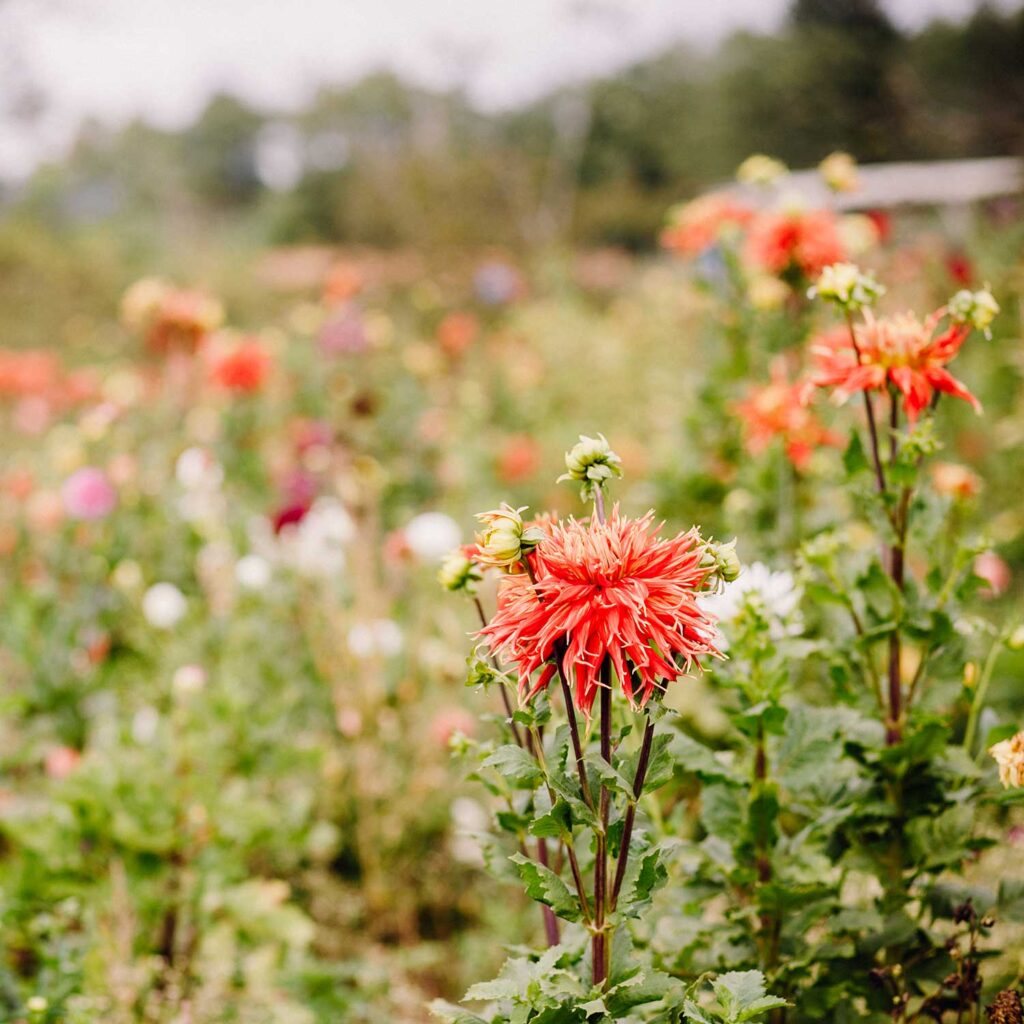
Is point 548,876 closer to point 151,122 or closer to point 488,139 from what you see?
point 488,139

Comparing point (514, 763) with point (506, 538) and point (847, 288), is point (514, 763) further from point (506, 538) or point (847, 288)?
point (847, 288)

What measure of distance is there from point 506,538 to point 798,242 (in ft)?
4.45

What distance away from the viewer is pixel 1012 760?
0.89 m

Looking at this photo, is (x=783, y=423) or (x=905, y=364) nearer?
(x=905, y=364)

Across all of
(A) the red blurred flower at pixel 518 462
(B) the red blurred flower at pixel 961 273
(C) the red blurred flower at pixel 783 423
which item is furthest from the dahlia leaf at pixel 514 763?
(B) the red blurred flower at pixel 961 273

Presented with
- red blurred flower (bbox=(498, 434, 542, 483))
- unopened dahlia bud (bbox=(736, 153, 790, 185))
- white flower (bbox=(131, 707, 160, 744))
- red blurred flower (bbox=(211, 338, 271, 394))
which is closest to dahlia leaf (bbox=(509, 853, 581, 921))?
white flower (bbox=(131, 707, 160, 744))

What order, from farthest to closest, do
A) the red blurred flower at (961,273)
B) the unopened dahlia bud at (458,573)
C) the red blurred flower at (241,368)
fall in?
the red blurred flower at (961,273) < the red blurred flower at (241,368) < the unopened dahlia bud at (458,573)

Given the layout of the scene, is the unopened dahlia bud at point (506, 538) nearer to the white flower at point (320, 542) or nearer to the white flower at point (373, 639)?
the white flower at point (373, 639)

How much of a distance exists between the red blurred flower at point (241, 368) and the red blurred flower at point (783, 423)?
1735 millimetres

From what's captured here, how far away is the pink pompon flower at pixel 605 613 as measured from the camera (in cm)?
69

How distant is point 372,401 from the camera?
9.09 feet

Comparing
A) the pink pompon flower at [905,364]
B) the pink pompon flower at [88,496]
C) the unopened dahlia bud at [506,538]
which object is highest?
the pink pompon flower at [88,496]

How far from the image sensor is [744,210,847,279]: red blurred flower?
177 centimetres

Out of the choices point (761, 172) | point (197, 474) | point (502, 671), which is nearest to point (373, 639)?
point (197, 474)
